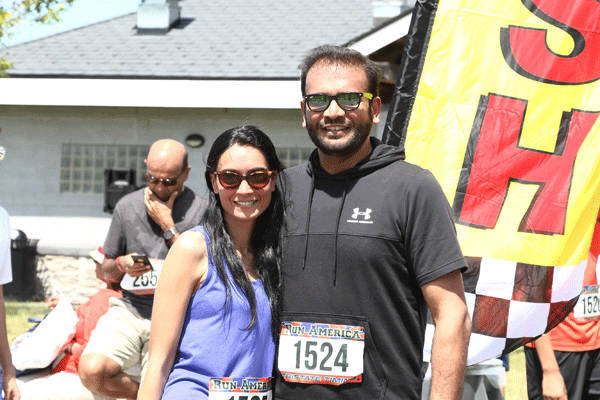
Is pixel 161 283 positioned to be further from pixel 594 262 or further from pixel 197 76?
pixel 197 76

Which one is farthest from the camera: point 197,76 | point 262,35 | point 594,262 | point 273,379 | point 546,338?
point 262,35

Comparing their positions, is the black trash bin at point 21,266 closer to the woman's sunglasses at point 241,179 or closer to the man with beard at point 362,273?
the woman's sunglasses at point 241,179

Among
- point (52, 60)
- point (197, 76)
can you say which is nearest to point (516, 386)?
point (197, 76)

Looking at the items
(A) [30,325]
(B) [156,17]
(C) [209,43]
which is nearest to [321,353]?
(A) [30,325]

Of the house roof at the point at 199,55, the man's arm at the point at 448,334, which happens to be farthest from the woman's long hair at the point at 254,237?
the house roof at the point at 199,55

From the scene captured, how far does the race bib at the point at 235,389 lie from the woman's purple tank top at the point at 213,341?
0.02m

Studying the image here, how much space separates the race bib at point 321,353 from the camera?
8.02ft

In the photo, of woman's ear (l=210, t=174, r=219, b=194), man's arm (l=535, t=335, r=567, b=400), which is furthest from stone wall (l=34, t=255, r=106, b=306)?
woman's ear (l=210, t=174, r=219, b=194)

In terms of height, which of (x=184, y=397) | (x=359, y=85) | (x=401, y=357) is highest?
(x=359, y=85)

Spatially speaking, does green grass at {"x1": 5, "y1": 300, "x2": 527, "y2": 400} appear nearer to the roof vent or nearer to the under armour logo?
the under armour logo

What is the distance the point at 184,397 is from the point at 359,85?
4.08 ft

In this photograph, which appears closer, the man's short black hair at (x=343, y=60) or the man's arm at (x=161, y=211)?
the man's short black hair at (x=343, y=60)

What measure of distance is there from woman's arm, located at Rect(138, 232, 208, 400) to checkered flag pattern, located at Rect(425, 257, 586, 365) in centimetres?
155

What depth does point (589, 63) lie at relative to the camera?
146 inches
